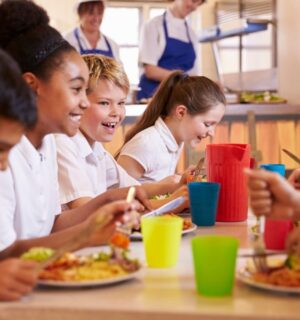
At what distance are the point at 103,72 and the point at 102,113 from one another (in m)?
0.14

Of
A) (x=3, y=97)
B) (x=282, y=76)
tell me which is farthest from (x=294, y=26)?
(x=3, y=97)

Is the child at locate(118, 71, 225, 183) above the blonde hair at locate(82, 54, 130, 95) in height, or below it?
below

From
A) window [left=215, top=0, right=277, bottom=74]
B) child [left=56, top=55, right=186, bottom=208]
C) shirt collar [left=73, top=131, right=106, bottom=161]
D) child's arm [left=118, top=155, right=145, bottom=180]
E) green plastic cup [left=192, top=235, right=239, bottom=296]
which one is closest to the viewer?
green plastic cup [left=192, top=235, right=239, bottom=296]

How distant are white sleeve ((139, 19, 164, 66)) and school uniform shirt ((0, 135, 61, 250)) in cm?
322

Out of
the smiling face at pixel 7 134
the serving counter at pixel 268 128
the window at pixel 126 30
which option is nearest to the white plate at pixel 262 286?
the smiling face at pixel 7 134

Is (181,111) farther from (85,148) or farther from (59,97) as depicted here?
(59,97)

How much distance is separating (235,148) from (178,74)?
1.12 m

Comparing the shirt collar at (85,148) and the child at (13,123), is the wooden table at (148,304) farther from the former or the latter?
the shirt collar at (85,148)

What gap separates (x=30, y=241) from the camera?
1.51 metres

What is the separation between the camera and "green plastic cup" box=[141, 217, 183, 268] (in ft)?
4.50

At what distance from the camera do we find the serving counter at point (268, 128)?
456 centimetres

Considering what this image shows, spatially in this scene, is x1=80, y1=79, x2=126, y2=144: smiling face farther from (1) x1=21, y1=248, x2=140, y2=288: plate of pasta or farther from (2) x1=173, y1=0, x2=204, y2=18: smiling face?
(2) x1=173, y1=0, x2=204, y2=18: smiling face

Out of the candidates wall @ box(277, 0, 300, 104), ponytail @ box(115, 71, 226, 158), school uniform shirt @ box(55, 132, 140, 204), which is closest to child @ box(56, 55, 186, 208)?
school uniform shirt @ box(55, 132, 140, 204)

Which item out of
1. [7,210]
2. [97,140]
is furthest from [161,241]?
[97,140]
